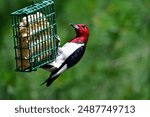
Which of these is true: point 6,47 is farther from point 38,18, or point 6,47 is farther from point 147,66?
point 38,18

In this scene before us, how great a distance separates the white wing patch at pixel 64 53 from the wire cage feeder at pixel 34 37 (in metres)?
0.04

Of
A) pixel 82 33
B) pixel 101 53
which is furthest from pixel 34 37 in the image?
pixel 101 53

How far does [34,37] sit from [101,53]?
19.3ft

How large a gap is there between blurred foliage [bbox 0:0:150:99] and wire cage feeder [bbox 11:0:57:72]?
12.7 ft

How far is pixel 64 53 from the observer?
22.6ft

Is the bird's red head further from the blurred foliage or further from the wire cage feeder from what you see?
the blurred foliage

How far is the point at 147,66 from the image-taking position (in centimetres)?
1193

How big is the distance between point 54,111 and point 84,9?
333cm

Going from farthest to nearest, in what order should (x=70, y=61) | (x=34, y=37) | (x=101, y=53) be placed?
1. (x=101, y=53)
2. (x=34, y=37)
3. (x=70, y=61)

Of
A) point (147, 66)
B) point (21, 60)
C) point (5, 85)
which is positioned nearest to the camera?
point (21, 60)

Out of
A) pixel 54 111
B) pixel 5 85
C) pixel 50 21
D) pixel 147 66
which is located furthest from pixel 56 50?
pixel 147 66

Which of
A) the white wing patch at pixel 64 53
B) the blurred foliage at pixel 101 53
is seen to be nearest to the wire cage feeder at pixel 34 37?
the white wing patch at pixel 64 53

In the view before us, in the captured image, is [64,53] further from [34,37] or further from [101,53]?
[101,53]

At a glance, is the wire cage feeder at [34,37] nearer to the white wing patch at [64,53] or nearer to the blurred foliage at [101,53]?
the white wing patch at [64,53]
